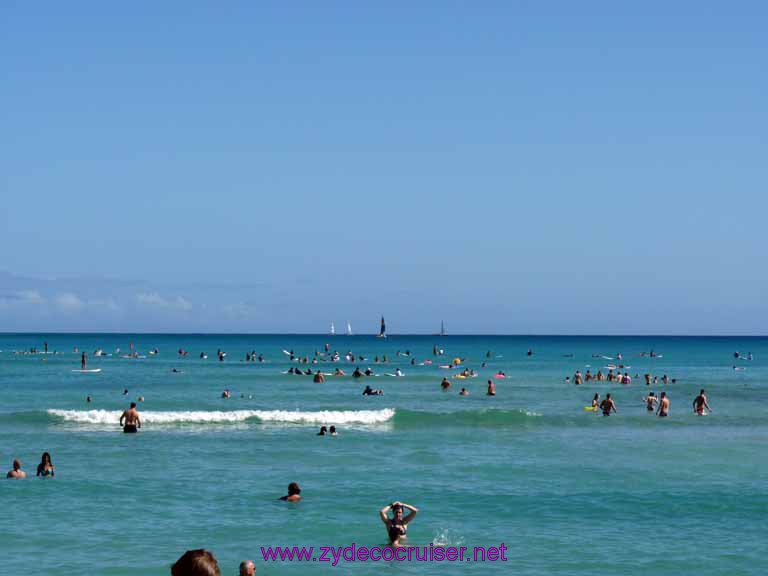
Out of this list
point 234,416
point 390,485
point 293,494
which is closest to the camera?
point 293,494

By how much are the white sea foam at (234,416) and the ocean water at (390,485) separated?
0.16m

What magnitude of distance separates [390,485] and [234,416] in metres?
22.9

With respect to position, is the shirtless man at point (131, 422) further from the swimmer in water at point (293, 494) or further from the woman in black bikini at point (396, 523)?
the woman in black bikini at point (396, 523)

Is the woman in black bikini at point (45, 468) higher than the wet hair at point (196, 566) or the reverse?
the reverse

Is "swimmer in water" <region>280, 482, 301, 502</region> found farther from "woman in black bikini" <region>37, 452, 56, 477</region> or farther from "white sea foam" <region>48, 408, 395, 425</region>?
"white sea foam" <region>48, 408, 395, 425</region>

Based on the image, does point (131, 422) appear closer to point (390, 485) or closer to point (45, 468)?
point (45, 468)

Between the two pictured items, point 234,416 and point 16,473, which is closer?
point 16,473

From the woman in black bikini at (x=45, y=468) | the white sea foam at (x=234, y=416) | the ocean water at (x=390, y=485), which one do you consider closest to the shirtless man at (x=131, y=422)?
the ocean water at (x=390, y=485)

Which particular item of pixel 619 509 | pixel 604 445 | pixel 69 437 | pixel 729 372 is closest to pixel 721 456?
pixel 604 445

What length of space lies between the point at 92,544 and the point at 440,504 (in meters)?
9.46

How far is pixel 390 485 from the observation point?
94.9ft

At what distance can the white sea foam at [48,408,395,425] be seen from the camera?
→ 161ft

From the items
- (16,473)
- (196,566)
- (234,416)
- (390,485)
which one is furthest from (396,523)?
(234,416)

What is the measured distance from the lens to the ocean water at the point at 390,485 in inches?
835
